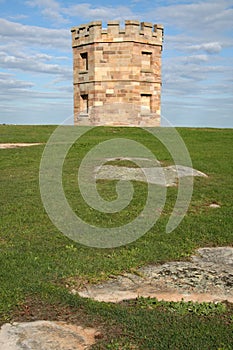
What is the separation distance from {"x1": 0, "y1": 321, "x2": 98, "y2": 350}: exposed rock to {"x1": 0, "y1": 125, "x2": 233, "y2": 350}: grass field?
152mm

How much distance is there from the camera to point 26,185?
1257 centimetres

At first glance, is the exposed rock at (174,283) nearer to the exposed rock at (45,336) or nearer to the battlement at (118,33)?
the exposed rock at (45,336)

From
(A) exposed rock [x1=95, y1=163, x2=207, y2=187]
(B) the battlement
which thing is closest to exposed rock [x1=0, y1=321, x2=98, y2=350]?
(A) exposed rock [x1=95, y1=163, x2=207, y2=187]

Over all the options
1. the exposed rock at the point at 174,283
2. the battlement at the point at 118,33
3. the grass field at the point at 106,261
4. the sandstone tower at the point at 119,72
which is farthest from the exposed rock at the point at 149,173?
the battlement at the point at 118,33

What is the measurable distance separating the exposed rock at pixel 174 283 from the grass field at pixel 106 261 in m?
0.24

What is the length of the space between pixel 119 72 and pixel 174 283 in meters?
28.7

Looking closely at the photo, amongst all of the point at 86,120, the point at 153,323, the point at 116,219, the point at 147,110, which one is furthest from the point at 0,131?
the point at 153,323

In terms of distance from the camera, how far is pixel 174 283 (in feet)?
20.4

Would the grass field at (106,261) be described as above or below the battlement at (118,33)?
below

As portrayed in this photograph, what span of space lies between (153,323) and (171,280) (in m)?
1.30

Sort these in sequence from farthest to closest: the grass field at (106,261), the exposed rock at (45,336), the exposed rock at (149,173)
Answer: the exposed rock at (149,173) < the grass field at (106,261) < the exposed rock at (45,336)

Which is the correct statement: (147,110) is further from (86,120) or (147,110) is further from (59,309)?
(59,309)

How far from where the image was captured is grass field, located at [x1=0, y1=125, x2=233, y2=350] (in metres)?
4.95

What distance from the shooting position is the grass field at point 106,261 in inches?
195
